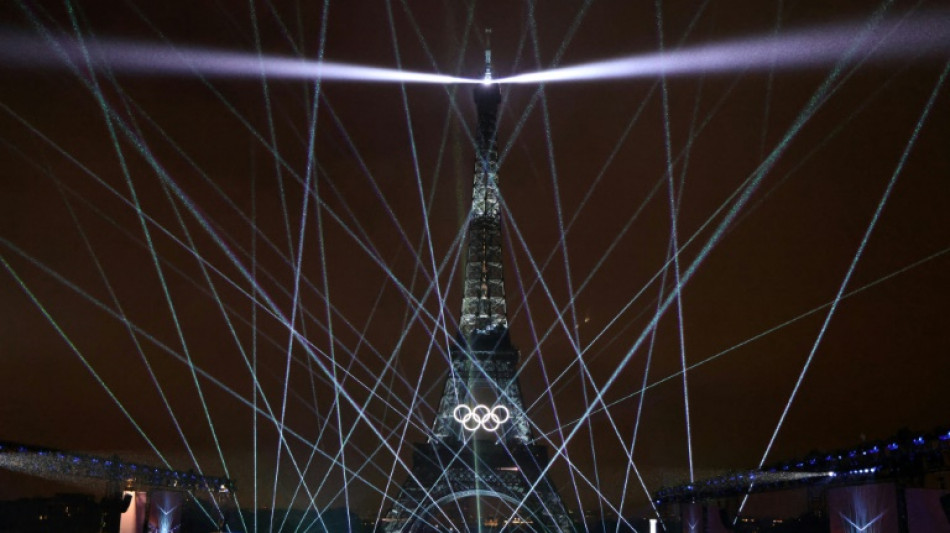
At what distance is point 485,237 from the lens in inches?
2441

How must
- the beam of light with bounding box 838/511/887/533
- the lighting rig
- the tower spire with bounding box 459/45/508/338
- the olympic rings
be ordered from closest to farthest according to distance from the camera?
the lighting rig < the beam of light with bounding box 838/511/887/533 < the olympic rings < the tower spire with bounding box 459/45/508/338

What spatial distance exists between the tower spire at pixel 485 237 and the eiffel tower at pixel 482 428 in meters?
0.07

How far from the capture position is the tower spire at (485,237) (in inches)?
2371

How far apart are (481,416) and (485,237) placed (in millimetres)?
12475

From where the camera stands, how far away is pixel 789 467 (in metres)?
30.1

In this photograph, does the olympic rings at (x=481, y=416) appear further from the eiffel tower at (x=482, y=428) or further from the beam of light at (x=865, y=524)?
the beam of light at (x=865, y=524)

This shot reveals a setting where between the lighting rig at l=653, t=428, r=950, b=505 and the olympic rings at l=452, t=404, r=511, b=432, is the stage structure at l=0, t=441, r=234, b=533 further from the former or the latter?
the lighting rig at l=653, t=428, r=950, b=505

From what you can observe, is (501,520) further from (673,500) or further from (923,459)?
(923,459)

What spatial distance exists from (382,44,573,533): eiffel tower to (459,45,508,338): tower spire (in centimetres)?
7

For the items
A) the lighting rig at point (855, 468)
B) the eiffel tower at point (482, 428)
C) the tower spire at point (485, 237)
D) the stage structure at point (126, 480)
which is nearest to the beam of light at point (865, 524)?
the lighting rig at point (855, 468)

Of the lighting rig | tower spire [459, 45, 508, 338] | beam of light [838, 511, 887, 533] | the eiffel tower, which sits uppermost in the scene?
tower spire [459, 45, 508, 338]

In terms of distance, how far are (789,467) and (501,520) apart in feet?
189

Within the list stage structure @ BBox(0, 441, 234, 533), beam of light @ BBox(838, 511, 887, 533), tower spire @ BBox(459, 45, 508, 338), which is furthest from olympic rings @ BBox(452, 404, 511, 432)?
beam of light @ BBox(838, 511, 887, 533)

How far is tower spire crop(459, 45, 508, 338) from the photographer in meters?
60.2
